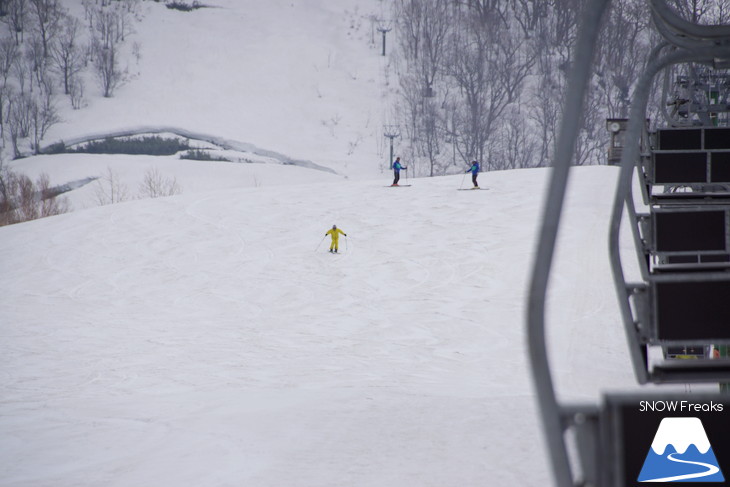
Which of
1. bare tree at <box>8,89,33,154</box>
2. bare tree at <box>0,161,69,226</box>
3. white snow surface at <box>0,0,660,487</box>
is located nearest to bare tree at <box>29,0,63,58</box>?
bare tree at <box>8,89,33,154</box>

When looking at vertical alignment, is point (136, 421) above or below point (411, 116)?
below

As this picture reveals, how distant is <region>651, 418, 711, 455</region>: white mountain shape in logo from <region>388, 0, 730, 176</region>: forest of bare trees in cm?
5465

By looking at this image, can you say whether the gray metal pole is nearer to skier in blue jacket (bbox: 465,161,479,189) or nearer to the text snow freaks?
the text snow freaks

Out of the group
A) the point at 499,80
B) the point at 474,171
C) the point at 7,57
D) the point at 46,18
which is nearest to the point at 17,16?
the point at 46,18

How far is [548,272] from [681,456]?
58 cm

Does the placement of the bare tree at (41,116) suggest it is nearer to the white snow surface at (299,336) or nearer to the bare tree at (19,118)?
the bare tree at (19,118)

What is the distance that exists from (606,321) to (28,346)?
1110cm

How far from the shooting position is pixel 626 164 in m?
3.78

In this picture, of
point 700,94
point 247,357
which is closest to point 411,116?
point 700,94

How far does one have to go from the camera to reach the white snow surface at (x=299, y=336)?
29.6 feet

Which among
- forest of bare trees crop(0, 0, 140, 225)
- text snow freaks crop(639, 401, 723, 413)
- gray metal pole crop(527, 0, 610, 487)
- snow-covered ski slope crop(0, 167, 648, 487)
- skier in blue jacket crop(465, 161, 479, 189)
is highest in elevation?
forest of bare trees crop(0, 0, 140, 225)

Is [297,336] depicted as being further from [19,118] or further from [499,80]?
[19,118]

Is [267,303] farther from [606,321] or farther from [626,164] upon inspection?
[626,164]

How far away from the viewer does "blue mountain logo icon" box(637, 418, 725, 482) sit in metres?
1.84
